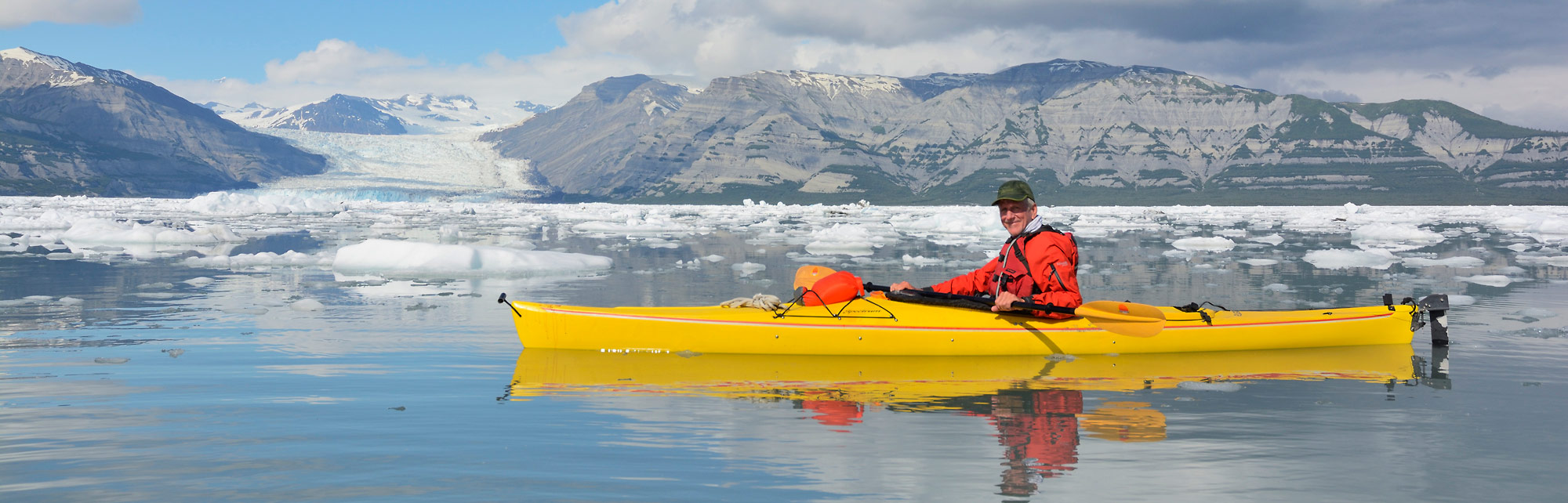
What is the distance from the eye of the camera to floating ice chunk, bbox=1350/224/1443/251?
25.2 meters

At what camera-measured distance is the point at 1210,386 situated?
6.32 m

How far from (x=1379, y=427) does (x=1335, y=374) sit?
2.03 metres

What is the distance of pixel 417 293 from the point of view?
39.5 feet

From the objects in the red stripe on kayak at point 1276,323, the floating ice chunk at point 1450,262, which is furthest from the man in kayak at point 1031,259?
the floating ice chunk at point 1450,262

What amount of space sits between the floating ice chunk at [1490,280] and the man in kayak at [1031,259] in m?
10.0

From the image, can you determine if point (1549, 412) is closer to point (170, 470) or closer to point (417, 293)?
point (170, 470)

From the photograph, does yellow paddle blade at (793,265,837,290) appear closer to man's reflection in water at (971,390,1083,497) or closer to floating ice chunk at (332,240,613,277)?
man's reflection in water at (971,390,1083,497)

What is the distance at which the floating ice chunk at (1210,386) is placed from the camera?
20.4 feet

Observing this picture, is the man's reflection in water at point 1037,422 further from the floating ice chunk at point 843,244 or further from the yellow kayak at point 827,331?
the floating ice chunk at point 843,244

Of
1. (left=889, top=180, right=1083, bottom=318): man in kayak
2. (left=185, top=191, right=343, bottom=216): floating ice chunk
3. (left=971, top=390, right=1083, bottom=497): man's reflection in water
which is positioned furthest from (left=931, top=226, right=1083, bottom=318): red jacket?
(left=185, top=191, right=343, bottom=216): floating ice chunk

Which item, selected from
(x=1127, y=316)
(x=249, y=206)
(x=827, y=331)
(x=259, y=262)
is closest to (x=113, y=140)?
(x=249, y=206)

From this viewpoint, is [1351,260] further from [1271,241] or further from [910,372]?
[910,372]

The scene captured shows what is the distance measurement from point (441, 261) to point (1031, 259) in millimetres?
10529

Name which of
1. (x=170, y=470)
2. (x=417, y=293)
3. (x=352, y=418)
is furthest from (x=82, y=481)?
(x=417, y=293)
